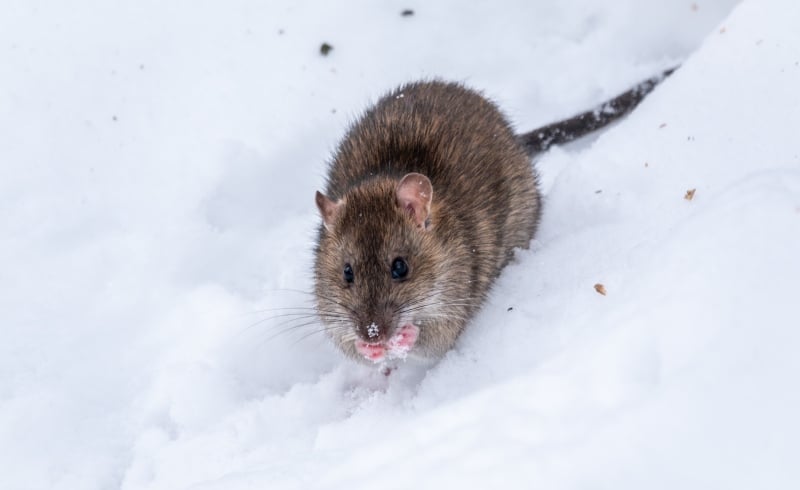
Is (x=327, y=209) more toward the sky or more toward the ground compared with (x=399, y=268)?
more toward the sky

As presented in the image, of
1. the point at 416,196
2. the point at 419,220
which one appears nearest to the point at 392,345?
the point at 419,220

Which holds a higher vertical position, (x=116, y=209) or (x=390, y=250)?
(x=116, y=209)

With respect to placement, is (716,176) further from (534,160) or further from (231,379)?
(231,379)

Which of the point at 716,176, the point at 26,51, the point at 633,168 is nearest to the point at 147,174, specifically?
the point at 26,51

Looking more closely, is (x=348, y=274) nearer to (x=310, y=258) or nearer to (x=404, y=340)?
(x=404, y=340)

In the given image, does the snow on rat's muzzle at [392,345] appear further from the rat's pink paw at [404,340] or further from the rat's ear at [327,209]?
the rat's ear at [327,209]
